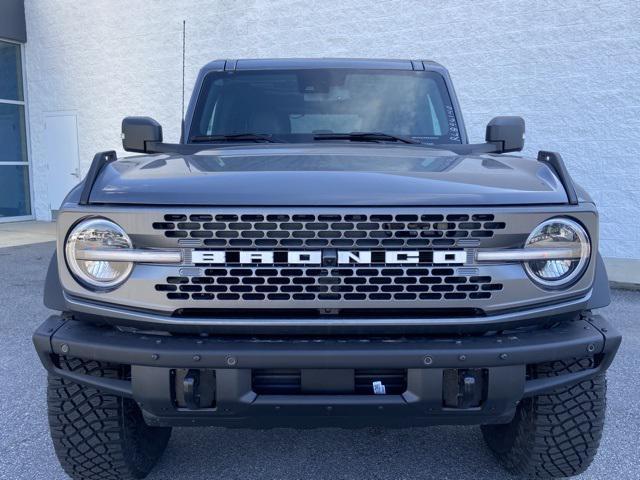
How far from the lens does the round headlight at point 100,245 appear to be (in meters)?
2.16

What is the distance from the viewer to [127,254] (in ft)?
6.98

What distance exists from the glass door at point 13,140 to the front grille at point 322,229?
14.1 m

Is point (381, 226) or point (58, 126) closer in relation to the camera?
point (381, 226)

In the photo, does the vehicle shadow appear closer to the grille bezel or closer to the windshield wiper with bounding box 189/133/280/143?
the grille bezel

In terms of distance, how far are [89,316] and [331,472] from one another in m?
1.41

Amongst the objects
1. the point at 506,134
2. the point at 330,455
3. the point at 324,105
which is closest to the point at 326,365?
the point at 330,455

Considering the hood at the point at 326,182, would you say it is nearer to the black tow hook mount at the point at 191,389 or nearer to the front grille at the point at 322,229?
the front grille at the point at 322,229

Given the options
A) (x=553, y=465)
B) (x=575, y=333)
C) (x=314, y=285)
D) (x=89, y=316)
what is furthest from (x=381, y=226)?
(x=553, y=465)

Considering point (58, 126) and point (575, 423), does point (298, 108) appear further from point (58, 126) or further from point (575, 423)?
point (58, 126)

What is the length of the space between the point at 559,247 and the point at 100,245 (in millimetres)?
1672

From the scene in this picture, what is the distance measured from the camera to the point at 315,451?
10.1 feet

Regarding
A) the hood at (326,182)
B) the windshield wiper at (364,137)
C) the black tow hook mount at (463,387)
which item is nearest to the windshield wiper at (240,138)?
the windshield wiper at (364,137)

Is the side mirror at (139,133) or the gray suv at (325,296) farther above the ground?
the side mirror at (139,133)

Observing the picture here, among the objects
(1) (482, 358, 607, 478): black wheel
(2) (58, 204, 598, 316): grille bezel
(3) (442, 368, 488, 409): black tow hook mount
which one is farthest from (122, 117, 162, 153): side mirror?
(1) (482, 358, 607, 478): black wheel
